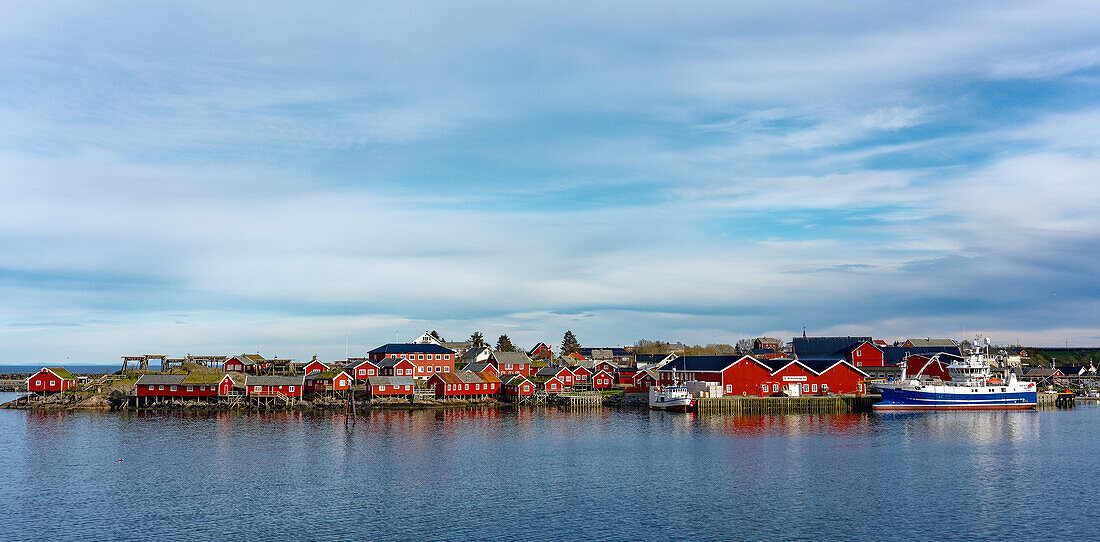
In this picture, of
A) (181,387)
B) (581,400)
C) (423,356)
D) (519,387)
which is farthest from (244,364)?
(581,400)

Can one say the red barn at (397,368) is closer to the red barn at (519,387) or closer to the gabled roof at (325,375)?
the gabled roof at (325,375)

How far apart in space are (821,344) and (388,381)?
248ft

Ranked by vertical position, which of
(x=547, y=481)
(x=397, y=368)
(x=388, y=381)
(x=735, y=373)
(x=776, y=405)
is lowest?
(x=776, y=405)

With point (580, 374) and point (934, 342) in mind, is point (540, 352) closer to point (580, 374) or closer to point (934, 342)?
point (580, 374)

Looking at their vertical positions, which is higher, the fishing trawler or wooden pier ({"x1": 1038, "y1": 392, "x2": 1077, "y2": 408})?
the fishing trawler

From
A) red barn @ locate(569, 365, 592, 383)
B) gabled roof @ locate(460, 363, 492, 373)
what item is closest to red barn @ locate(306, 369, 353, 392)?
gabled roof @ locate(460, 363, 492, 373)

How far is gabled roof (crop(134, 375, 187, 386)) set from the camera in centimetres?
10325

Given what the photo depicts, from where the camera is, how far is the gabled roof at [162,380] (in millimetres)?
103250

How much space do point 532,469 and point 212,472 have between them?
20776 millimetres

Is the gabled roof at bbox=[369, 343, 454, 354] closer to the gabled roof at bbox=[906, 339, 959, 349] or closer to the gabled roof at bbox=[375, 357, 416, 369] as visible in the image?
the gabled roof at bbox=[375, 357, 416, 369]

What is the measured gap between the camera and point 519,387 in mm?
110812

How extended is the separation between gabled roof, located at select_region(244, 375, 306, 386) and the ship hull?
232ft

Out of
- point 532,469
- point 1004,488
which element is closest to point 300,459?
point 532,469

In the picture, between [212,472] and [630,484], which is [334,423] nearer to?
[212,472]
